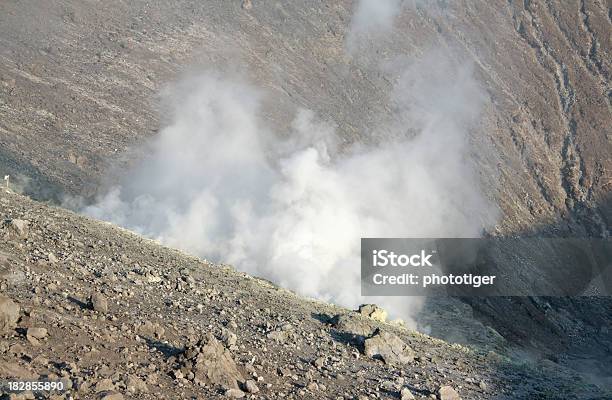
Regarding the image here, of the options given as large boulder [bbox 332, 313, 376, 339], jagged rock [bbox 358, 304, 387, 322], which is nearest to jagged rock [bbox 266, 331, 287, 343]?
large boulder [bbox 332, 313, 376, 339]

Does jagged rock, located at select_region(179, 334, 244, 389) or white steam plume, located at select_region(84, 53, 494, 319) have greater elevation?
white steam plume, located at select_region(84, 53, 494, 319)

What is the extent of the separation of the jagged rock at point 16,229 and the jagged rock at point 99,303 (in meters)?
4.17

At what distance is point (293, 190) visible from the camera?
41688 mm

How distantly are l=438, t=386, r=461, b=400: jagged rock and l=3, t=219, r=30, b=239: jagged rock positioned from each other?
1000 centimetres

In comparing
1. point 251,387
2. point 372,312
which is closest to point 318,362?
point 251,387

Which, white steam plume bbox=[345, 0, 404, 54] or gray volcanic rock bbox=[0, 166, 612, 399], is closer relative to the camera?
gray volcanic rock bbox=[0, 166, 612, 399]

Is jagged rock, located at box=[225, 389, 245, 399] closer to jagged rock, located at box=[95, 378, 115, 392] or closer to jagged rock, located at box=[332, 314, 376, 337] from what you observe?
jagged rock, located at box=[95, 378, 115, 392]

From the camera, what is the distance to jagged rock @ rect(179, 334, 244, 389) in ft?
42.8

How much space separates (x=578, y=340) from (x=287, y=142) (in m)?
20.5


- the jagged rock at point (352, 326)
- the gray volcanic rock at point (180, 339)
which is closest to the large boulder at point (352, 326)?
the jagged rock at point (352, 326)

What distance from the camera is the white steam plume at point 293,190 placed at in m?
35.8

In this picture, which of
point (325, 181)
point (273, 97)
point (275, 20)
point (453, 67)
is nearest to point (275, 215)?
point (325, 181)

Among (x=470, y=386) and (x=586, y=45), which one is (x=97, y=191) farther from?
(x=586, y=45)

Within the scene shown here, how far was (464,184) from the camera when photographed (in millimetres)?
56750
